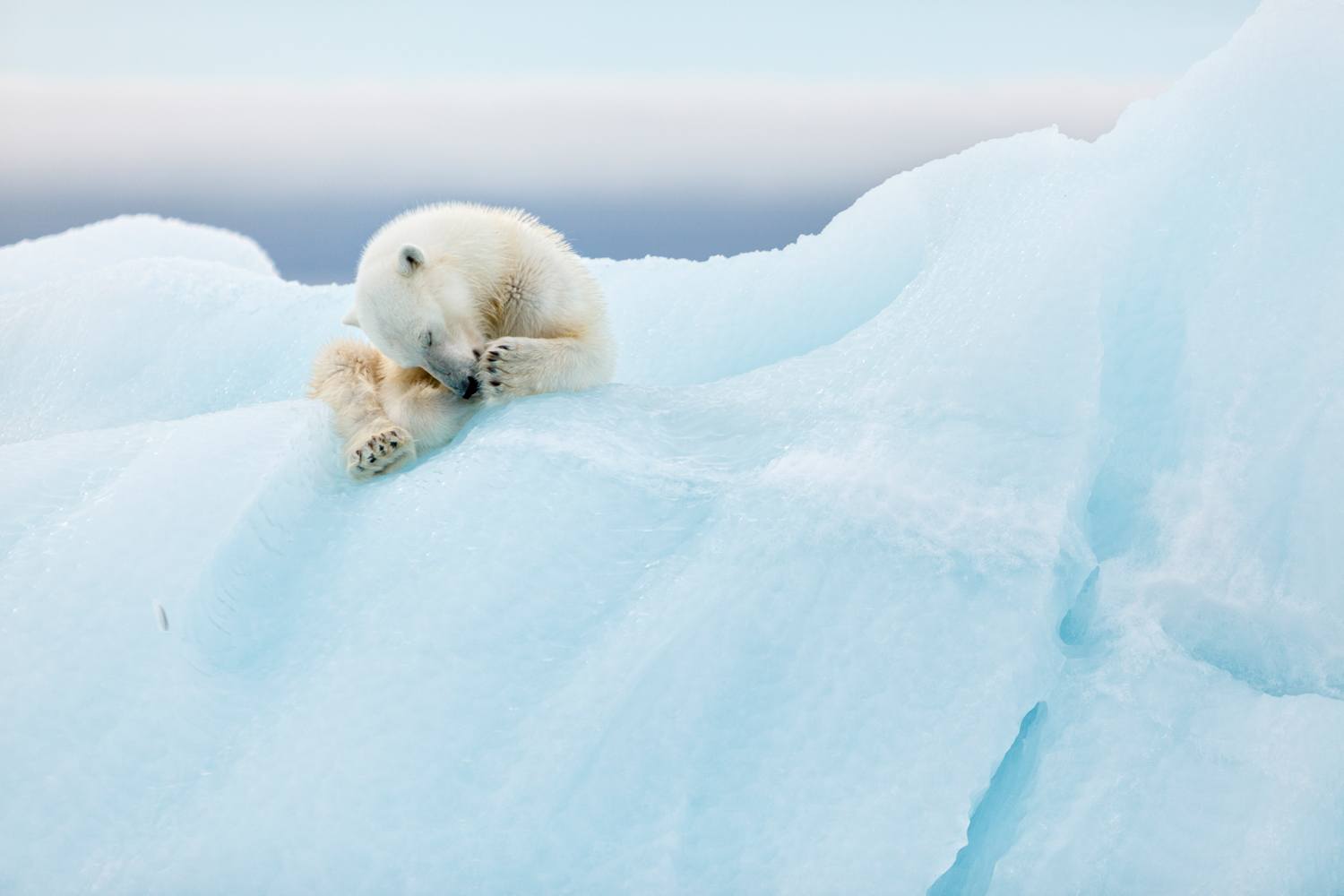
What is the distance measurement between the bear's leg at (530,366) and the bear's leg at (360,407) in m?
0.22

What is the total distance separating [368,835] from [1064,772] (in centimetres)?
116

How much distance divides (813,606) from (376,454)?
1019 millimetres

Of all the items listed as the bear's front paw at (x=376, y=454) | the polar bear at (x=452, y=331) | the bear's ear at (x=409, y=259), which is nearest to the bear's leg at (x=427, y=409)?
the polar bear at (x=452, y=331)

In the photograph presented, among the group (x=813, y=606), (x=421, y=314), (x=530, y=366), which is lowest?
(x=813, y=606)

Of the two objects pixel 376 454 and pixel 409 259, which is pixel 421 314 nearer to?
pixel 409 259

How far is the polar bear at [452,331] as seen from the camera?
2709 millimetres

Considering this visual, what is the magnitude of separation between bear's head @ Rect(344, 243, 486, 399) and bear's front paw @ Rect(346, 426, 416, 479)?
194mm

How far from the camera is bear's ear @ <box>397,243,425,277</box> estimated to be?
2.72m

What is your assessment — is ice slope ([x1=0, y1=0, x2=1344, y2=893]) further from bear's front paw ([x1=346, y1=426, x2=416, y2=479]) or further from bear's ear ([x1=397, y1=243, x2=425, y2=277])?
bear's ear ([x1=397, y1=243, x2=425, y2=277])

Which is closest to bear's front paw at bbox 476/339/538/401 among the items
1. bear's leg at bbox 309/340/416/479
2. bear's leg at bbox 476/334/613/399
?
bear's leg at bbox 476/334/613/399

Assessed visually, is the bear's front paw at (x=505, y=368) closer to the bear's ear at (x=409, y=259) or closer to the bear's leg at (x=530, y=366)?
the bear's leg at (x=530, y=366)

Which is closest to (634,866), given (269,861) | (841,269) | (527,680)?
(527,680)

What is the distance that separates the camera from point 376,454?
8.55ft

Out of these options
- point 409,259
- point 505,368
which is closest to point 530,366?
point 505,368
